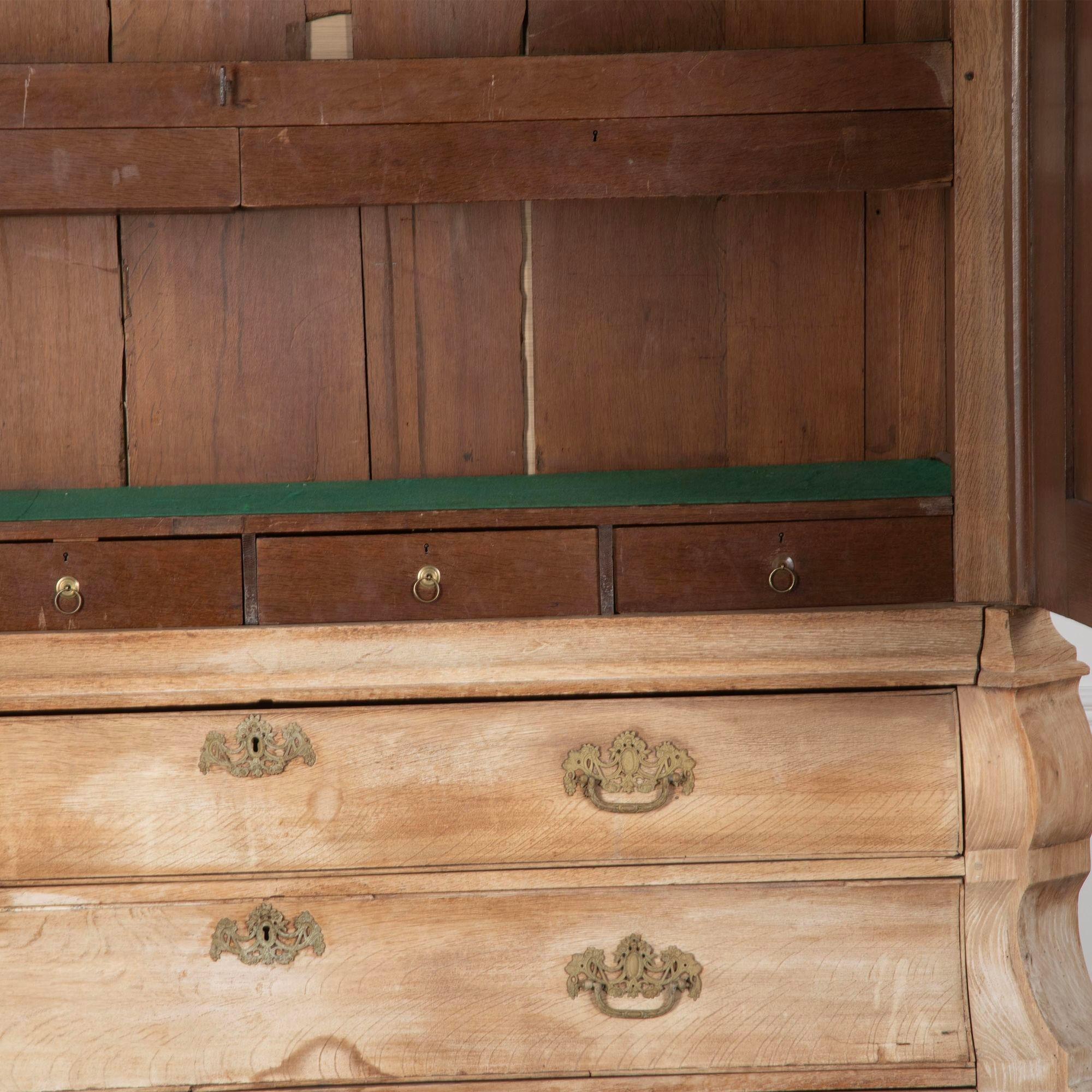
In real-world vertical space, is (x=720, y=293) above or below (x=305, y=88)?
below

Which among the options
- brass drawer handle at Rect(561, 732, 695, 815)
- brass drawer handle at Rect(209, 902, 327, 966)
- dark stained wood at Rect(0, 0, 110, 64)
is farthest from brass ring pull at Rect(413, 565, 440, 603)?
dark stained wood at Rect(0, 0, 110, 64)

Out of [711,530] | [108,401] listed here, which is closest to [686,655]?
[711,530]

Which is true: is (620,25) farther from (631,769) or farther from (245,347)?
(631,769)

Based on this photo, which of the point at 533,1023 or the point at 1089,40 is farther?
the point at 533,1023

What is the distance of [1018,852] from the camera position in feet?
3.28

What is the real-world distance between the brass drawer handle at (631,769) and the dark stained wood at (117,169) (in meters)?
0.65

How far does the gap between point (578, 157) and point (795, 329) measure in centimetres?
29

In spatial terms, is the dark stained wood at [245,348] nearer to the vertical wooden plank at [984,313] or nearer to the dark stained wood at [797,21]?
the dark stained wood at [797,21]

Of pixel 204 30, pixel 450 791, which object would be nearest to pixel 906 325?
pixel 450 791

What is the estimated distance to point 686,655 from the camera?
3.33ft

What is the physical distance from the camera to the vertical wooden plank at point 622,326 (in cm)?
106

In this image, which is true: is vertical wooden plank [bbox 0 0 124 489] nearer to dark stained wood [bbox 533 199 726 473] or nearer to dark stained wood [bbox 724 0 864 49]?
dark stained wood [bbox 533 199 726 473]

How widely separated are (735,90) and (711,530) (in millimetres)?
433

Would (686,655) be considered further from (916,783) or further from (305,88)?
(305,88)
